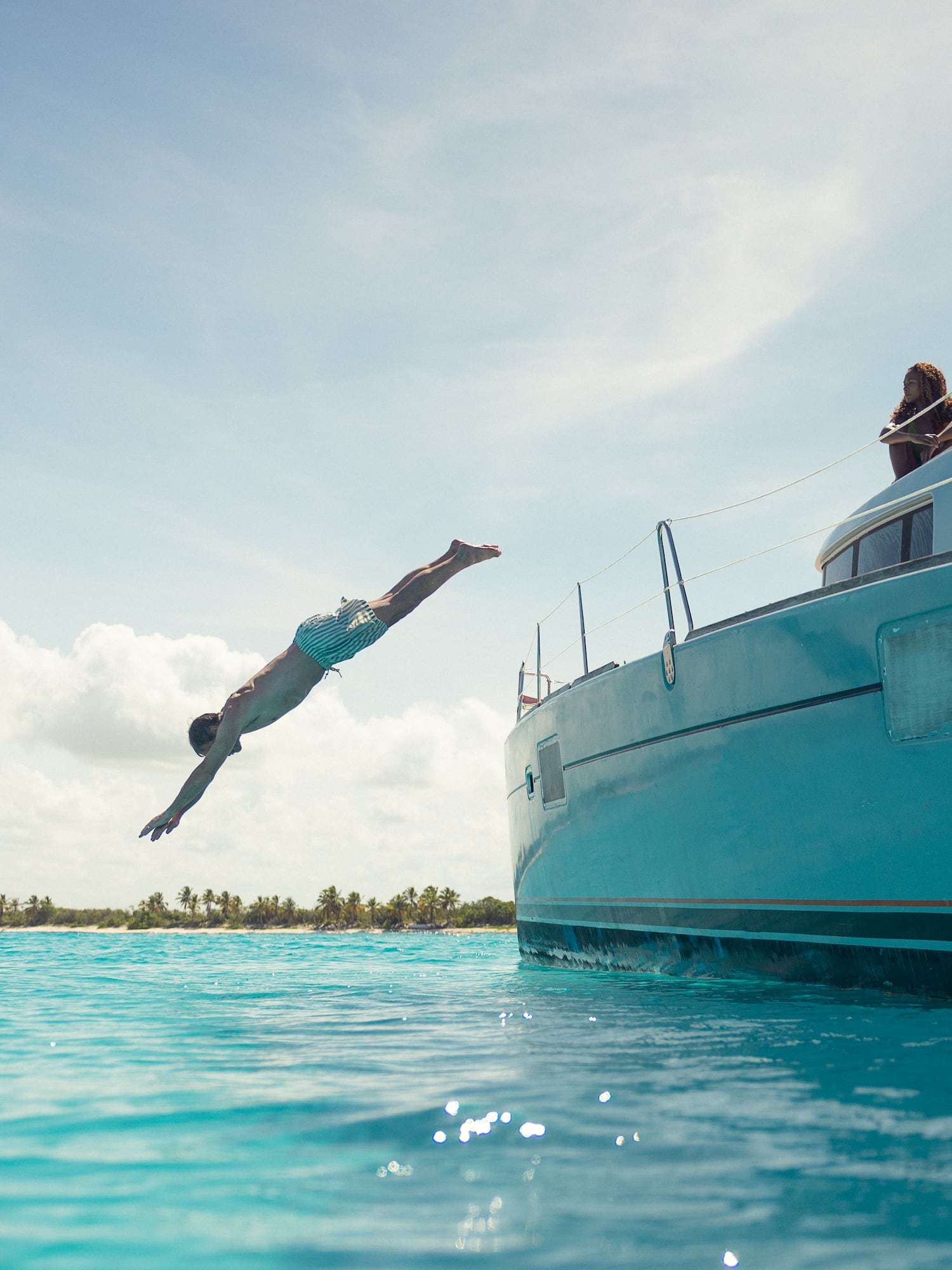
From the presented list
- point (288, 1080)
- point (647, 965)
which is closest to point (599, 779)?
→ point (647, 965)

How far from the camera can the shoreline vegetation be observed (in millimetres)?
58000

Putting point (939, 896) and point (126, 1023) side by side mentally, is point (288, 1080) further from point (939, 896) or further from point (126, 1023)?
point (939, 896)

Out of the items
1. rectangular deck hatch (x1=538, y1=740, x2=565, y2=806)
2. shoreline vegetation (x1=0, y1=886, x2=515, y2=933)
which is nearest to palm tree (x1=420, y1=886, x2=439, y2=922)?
shoreline vegetation (x1=0, y1=886, x2=515, y2=933)

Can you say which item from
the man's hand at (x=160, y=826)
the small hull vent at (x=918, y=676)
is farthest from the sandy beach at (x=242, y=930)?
the small hull vent at (x=918, y=676)

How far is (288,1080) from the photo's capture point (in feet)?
9.62

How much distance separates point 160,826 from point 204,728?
0.70m

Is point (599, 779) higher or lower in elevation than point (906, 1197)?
higher

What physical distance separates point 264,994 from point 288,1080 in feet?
11.1

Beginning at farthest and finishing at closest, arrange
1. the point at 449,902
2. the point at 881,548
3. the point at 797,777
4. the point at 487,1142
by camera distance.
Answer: the point at 449,902
the point at 881,548
the point at 797,777
the point at 487,1142

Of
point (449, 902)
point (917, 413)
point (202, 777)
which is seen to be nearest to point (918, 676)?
point (917, 413)

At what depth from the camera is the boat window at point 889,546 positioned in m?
5.79

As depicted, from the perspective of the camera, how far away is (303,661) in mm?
6062

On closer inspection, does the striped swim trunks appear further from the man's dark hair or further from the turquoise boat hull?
the turquoise boat hull

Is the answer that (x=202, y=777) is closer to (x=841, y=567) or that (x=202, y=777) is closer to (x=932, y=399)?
(x=841, y=567)
